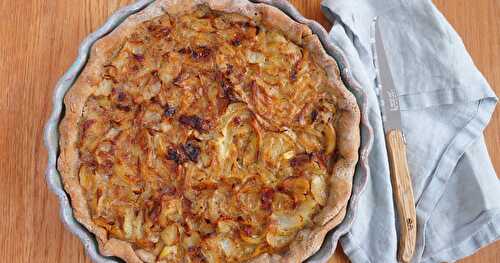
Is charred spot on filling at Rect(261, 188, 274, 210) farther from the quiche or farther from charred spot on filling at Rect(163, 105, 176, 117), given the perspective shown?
charred spot on filling at Rect(163, 105, 176, 117)

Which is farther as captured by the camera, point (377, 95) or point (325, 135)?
point (377, 95)

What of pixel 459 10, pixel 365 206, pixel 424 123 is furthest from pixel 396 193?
pixel 459 10

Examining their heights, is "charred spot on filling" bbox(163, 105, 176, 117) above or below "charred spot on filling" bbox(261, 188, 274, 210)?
above

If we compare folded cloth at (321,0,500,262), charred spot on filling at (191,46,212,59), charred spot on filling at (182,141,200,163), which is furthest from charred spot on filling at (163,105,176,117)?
folded cloth at (321,0,500,262)

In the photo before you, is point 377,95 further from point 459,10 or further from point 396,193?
point 459,10

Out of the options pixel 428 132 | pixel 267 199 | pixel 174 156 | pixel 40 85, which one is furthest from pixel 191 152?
pixel 428 132

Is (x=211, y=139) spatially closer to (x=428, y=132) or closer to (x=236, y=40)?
(x=236, y=40)

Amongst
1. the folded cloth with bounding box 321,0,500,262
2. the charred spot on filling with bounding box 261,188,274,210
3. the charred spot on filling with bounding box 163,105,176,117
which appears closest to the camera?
the charred spot on filling with bounding box 261,188,274,210
